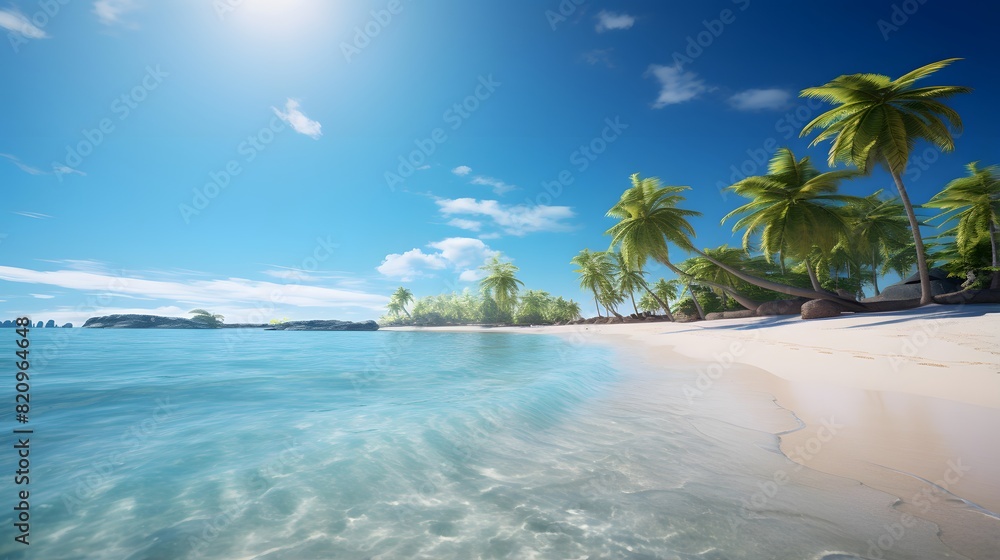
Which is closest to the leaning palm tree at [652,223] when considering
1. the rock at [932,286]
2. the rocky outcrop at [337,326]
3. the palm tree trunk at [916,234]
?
the palm tree trunk at [916,234]

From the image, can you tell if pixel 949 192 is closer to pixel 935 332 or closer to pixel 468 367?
pixel 935 332

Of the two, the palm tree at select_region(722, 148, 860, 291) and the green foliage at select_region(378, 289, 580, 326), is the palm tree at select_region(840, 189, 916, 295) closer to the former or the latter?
the palm tree at select_region(722, 148, 860, 291)

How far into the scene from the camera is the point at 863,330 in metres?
11.7

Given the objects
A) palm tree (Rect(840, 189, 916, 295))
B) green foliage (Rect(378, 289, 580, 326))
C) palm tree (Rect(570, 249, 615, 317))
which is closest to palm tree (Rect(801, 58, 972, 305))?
palm tree (Rect(840, 189, 916, 295))

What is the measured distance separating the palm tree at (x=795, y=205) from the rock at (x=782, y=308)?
2.29 metres

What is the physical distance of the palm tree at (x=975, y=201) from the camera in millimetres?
21953

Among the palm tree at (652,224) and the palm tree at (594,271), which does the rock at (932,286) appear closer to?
the palm tree at (652,224)

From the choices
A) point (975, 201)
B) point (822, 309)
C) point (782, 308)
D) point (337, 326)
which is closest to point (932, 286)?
point (975, 201)

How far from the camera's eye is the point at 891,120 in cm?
1591

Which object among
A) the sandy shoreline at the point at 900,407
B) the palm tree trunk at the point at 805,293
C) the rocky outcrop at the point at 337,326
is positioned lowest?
the sandy shoreline at the point at 900,407

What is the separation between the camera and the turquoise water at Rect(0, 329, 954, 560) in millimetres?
2441

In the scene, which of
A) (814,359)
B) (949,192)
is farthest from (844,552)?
(949,192)

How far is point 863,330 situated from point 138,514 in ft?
56.4

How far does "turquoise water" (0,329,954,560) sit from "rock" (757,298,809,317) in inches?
885
